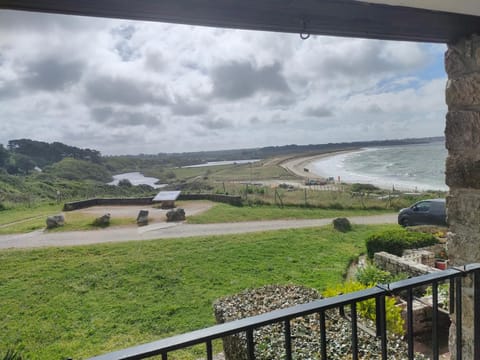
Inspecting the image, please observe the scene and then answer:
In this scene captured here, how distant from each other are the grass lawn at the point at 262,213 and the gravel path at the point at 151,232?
624mm

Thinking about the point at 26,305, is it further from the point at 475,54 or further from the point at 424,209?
the point at 424,209

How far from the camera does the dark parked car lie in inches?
384

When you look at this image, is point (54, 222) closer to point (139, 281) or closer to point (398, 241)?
point (139, 281)

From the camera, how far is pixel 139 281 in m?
7.85

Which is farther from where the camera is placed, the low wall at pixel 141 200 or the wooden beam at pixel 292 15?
the low wall at pixel 141 200

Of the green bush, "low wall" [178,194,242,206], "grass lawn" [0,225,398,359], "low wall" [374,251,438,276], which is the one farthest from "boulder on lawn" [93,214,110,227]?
"low wall" [374,251,438,276]

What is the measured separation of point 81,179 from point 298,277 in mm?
19981

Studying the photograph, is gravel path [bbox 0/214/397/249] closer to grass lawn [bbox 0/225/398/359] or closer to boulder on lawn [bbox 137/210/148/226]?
boulder on lawn [bbox 137/210/148/226]

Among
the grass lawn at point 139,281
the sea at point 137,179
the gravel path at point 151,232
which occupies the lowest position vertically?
the grass lawn at point 139,281

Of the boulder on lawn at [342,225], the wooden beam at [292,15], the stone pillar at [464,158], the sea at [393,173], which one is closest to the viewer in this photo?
the wooden beam at [292,15]

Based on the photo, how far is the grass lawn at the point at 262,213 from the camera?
45.9ft

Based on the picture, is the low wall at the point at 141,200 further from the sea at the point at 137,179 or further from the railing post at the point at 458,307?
the railing post at the point at 458,307

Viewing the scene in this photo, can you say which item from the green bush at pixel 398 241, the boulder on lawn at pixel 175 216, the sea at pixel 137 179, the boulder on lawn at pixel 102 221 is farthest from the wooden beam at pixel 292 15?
the sea at pixel 137 179

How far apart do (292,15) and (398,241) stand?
278 inches
